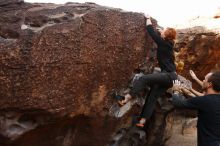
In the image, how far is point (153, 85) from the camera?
722 centimetres

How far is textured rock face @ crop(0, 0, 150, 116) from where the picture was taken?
5.72 metres

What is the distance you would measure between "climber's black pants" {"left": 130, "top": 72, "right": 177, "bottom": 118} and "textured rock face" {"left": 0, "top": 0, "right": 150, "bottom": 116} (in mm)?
276

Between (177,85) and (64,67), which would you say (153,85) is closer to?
(177,85)

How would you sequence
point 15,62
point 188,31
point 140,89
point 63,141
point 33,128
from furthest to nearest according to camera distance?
1. point 188,31
2. point 140,89
3. point 63,141
4. point 33,128
5. point 15,62

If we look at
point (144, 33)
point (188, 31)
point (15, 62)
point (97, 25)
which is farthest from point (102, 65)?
point (188, 31)

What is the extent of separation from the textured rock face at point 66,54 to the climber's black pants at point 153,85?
28 centimetres

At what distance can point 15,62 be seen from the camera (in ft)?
18.5

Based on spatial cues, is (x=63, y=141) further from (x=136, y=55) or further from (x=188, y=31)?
(x=188, y=31)

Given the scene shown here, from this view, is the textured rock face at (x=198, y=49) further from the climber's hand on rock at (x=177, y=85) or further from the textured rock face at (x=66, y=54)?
the textured rock face at (x=66, y=54)

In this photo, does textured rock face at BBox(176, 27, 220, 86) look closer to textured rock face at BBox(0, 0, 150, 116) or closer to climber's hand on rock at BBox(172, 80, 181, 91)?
climber's hand on rock at BBox(172, 80, 181, 91)

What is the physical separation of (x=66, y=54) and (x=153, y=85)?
183cm

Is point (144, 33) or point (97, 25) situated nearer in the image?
point (97, 25)

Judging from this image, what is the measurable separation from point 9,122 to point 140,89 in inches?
91.0

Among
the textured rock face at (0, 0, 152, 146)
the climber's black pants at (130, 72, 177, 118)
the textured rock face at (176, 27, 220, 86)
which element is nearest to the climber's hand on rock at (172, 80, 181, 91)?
the climber's black pants at (130, 72, 177, 118)
